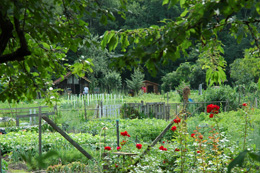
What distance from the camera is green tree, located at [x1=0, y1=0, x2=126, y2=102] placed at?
1923mm

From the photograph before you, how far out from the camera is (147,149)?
4734 millimetres

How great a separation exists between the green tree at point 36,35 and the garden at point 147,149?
726 mm

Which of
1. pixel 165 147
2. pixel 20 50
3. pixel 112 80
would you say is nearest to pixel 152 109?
pixel 165 147

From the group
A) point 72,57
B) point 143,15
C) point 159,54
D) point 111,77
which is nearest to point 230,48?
point 143,15

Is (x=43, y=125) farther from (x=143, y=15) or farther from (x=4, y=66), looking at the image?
(x=143, y=15)

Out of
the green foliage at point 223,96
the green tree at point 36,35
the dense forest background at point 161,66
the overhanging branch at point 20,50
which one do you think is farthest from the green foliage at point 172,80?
the overhanging branch at point 20,50

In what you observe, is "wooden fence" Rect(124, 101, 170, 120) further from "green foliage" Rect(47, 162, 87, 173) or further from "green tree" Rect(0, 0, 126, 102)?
"green tree" Rect(0, 0, 126, 102)

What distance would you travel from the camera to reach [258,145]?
15.1ft

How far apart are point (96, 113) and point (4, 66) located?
41.4ft

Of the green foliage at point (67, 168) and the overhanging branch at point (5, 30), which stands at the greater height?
the overhanging branch at point (5, 30)

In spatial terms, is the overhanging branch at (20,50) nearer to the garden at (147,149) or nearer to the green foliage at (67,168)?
the garden at (147,149)

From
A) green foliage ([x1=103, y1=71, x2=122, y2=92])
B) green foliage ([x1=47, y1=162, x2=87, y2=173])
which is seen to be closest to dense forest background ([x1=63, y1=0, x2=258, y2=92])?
green foliage ([x1=103, y1=71, x2=122, y2=92])

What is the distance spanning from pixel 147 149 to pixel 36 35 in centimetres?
278

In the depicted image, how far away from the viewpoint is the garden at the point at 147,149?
12.6 feet
